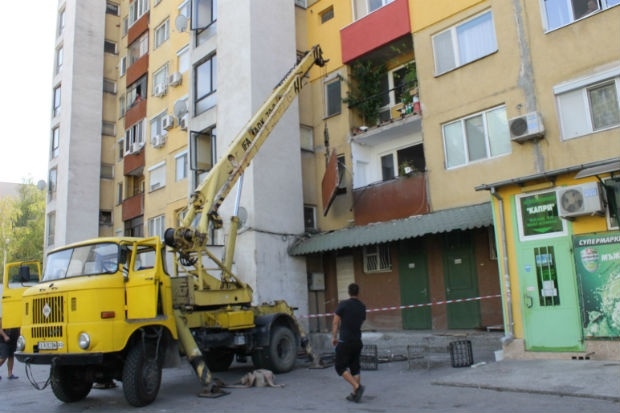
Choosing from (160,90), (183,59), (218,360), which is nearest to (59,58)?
(160,90)

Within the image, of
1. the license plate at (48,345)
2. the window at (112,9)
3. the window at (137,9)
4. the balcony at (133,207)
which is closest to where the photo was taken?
the license plate at (48,345)

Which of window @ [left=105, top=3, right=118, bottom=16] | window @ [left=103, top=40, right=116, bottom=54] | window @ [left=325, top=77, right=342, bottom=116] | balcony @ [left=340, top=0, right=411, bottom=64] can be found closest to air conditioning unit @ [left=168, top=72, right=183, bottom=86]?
window @ [left=325, top=77, right=342, bottom=116]

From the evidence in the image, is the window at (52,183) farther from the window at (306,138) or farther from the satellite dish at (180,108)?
the window at (306,138)

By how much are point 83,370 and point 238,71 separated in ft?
37.8

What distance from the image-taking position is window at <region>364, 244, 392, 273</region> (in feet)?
54.0

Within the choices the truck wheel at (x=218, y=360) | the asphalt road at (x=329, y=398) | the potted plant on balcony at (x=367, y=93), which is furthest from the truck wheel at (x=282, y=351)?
the potted plant on balcony at (x=367, y=93)

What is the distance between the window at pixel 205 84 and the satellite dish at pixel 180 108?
5.69 ft

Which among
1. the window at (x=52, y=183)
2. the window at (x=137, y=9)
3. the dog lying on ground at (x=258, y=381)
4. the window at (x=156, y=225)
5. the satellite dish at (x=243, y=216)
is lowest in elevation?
the dog lying on ground at (x=258, y=381)

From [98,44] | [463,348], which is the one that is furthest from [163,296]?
[98,44]

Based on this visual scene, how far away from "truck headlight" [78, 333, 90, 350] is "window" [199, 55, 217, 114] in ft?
41.1

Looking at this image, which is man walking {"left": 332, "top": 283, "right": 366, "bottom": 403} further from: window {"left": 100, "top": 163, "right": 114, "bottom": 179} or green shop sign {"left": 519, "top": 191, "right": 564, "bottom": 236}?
window {"left": 100, "top": 163, "right": 114, "bottom": 179}

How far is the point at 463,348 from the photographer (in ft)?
34.9

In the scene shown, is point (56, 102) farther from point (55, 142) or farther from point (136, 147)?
point (136, 147)

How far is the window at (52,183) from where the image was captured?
30438 millimetres
